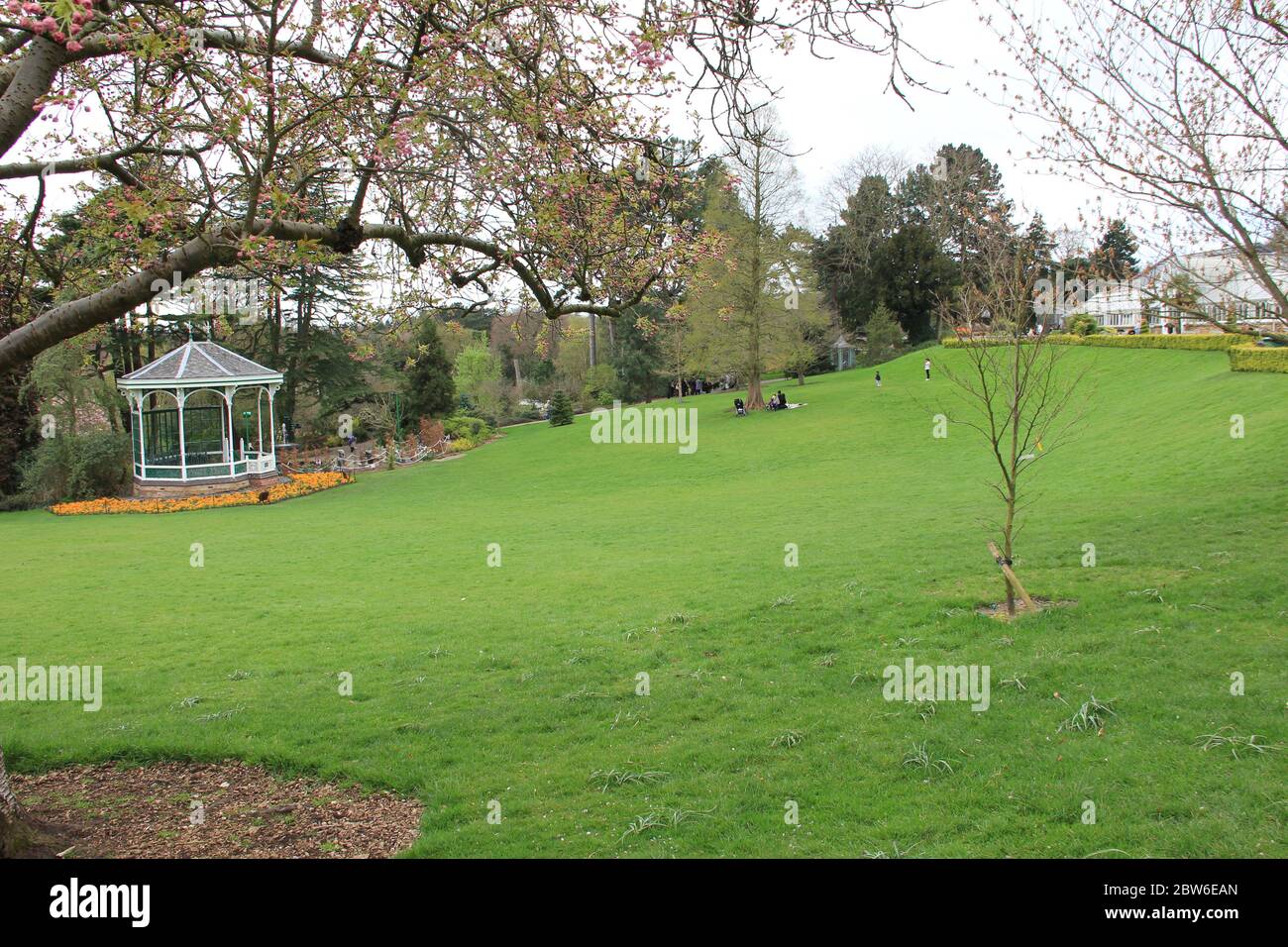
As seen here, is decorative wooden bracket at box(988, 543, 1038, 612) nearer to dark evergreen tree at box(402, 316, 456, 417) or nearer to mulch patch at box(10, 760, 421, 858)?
mulch patch at box(10, 760, 421, 858)

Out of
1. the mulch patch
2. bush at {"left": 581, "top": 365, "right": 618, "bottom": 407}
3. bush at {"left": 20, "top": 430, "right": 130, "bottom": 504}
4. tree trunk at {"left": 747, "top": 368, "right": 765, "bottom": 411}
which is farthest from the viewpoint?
bush at {"left": 581, "top": 365, "right": 618, "bottom": 407}

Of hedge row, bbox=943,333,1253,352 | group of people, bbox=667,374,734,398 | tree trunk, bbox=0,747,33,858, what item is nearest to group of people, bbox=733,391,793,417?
hedge row, bbox=943,333,1253,352

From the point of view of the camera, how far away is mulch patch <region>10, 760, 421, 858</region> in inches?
216

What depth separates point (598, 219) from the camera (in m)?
7.60

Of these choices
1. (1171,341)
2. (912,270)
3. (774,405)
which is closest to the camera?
(1171,341)

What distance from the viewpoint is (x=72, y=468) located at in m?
30.8

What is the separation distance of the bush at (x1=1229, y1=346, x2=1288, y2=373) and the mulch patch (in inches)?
1195

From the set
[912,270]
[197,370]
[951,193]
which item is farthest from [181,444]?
[951,193]

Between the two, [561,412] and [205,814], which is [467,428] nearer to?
[561,412]

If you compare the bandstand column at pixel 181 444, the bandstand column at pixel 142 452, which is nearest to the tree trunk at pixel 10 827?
the bandstand column at pixel 181 444

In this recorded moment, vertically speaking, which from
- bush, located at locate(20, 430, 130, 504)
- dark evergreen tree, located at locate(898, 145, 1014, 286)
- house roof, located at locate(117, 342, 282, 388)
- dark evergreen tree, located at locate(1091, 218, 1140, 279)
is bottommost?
bush, located at locate(20, 430, 130, 504)

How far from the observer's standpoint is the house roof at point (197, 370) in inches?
1233

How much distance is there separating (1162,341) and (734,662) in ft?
123
